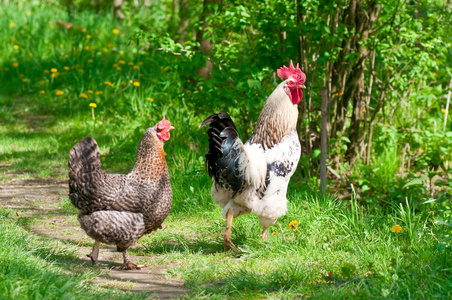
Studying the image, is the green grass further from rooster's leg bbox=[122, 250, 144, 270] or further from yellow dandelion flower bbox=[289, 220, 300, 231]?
rooster's leg bbox=[122, 250, 144, 270]

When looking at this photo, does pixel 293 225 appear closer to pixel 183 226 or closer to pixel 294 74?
pixel 183 226

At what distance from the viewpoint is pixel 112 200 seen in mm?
4410

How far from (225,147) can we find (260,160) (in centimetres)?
41

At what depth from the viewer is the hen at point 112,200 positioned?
437 centimetres

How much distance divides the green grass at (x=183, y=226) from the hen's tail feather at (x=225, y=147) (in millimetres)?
714

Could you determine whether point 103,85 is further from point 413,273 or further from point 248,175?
point 413,273

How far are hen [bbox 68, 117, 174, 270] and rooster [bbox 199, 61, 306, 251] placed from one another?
60 cm

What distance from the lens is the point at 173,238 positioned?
535cm

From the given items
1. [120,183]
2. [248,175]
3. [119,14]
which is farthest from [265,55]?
[119,14]

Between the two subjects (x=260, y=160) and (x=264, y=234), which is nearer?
(x=260, y=160)

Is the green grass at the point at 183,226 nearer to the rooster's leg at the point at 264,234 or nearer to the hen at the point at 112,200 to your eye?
the rooster's leg at the point at 264,234

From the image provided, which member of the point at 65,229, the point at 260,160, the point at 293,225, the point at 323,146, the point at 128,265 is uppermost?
the point at 260,160

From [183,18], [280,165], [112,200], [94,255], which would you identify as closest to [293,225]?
[280,165]

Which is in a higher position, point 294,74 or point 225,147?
point 294,74
